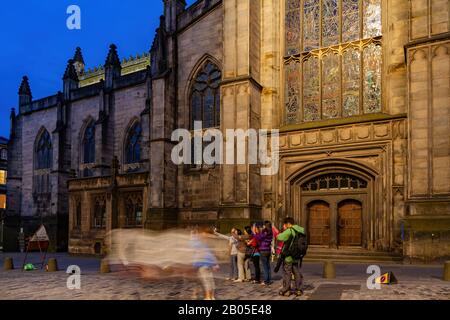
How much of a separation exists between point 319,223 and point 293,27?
8.82m

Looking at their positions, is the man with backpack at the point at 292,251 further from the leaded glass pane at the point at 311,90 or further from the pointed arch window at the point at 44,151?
the pointed arch window at the point at 44,151

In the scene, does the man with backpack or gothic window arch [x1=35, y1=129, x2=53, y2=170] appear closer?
the man with backpack

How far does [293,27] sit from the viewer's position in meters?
20.4

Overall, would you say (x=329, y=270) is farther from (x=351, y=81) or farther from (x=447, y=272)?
(x=351, y=81)

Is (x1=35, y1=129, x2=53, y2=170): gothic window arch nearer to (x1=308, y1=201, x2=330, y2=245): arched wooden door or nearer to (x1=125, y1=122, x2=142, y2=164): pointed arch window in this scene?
(x1=125, y1=122, x2=142, y2=164): pointed arch window

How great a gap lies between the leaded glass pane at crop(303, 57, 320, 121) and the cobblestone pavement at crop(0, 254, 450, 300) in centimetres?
764

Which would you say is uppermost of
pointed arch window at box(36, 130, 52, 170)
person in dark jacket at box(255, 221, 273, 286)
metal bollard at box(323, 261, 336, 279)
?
pointed arch window at box(36, 130, 52, 170)

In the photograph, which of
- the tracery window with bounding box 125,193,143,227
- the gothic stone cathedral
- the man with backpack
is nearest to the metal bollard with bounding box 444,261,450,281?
the gothic stone cathedral

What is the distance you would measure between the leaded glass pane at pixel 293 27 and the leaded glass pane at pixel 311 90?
0.96 metres

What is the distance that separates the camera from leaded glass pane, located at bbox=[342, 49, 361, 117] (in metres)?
18.6

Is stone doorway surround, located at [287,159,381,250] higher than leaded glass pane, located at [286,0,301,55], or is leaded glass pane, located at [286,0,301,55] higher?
leaded glass pane, located at [286,0,301,55]

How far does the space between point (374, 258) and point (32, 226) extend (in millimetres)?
30951

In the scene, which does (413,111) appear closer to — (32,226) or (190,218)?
(190,218)

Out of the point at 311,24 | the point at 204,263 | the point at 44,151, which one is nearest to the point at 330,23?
the point at 311,24
